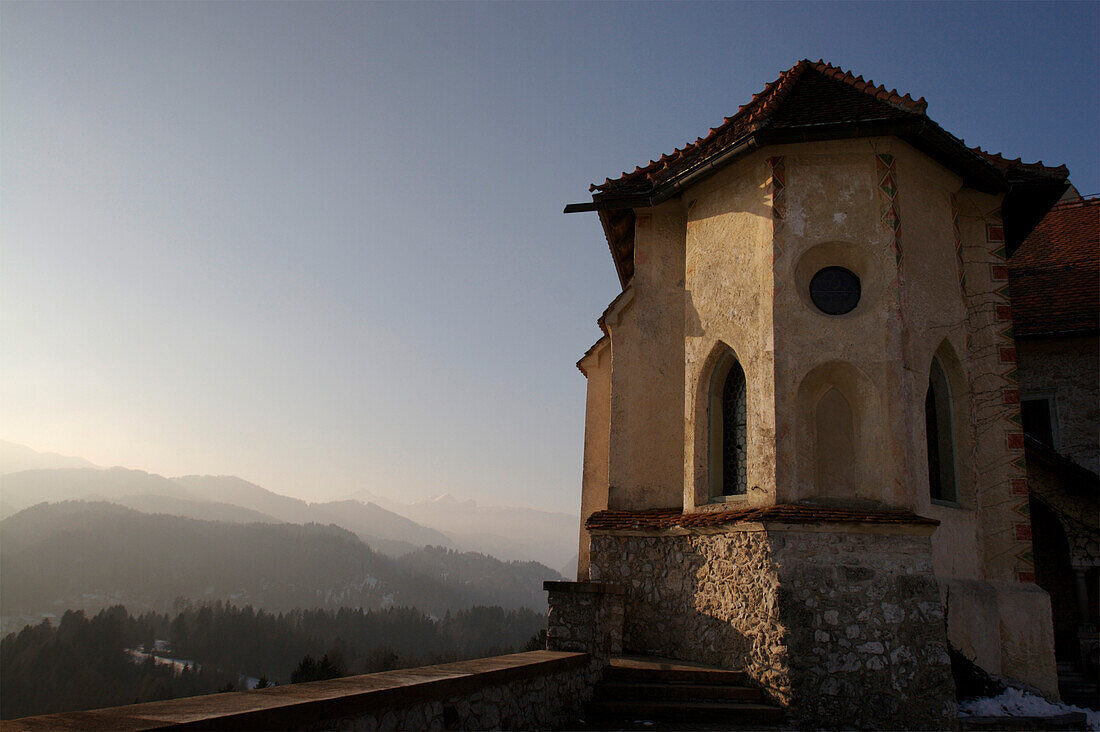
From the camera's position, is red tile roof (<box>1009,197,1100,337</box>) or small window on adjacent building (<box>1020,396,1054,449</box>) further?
small window on adjacent building (<box>1020,396,1054,449</box>)

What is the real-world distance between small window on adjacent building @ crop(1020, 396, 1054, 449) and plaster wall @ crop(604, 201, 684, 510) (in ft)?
30.7

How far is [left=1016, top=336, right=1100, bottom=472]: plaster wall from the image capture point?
16.2 metres

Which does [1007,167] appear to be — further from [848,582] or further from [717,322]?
[848,582]

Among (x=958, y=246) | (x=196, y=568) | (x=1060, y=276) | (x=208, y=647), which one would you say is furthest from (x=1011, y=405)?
(x=196, y=568)

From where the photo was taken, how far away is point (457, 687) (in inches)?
238

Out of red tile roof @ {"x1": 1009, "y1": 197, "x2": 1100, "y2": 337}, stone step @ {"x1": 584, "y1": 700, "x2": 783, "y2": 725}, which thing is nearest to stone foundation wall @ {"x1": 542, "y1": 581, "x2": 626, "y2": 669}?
stone step @ {"x1": 584, "y1": 700, "x2": 783, "y2": 725}

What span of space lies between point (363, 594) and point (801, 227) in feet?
355

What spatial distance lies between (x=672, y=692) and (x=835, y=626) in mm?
2039

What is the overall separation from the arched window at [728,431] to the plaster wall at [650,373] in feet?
3.62

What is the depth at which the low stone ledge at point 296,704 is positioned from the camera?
3760 millimetres

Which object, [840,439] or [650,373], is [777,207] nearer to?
[840,439]

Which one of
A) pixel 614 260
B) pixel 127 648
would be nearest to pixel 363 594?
pixel 127 648

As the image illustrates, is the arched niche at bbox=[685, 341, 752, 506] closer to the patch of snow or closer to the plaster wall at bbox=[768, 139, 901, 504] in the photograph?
the plaster wall at bbox=[768, 139, 901, 504]

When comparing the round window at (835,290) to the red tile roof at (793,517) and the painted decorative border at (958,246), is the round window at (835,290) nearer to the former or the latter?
the painted decorative border at (958,246)
